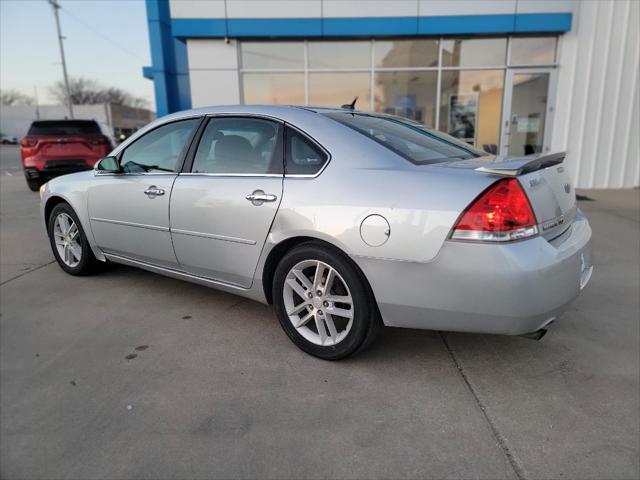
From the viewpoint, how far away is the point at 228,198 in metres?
3.06

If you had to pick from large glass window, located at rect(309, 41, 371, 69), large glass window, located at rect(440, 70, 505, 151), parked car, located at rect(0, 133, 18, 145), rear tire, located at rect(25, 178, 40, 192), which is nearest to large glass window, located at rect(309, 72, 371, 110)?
large glass window, located at rect(309, 41, 371, 69)

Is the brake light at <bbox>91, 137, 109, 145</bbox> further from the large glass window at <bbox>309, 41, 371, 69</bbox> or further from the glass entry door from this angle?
the glass entry door

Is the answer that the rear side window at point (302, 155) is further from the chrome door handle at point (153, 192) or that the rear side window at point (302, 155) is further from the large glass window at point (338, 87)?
the large glass window at point (338, 87)

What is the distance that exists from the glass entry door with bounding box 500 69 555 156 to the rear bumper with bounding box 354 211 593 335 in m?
8.91

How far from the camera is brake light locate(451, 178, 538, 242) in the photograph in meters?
2.22

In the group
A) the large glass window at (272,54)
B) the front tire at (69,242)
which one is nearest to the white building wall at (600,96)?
the large glass window at (272,54)

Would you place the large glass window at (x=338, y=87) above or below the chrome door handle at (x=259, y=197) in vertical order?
above

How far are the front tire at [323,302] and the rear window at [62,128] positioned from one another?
9.55m

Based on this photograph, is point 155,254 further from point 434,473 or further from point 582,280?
point 582,280

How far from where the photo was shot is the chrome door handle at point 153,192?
3.48m

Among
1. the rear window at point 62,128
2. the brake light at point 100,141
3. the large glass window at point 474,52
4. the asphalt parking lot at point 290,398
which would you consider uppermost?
the large glass window at point 474,52

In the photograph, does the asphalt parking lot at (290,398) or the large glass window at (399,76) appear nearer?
the asphalt parking lot at (290,398)

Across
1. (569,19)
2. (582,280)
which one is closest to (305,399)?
(582,280)

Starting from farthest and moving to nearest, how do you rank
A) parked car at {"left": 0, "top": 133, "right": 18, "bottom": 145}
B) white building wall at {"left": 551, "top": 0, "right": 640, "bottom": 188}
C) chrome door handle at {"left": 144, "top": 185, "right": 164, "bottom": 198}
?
1. parked car at {"left": 0, "top": 133, "right": 18, "bottom": 145}
2. white building wall at {"left": 551, "top": 0, "right": 640, "bottom": 188}
3. chrome door handle at {"left": 144, "top": 185, "right": 164, "bottom": 198}
